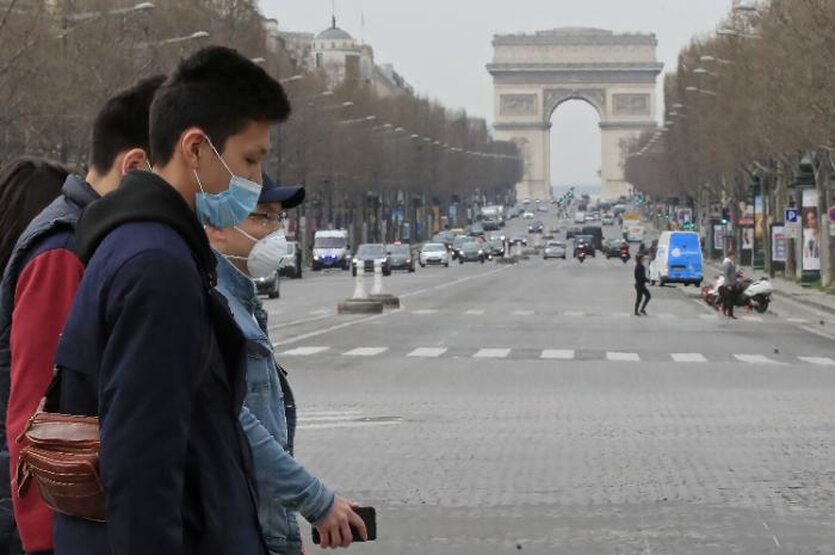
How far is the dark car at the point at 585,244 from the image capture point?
137000mm

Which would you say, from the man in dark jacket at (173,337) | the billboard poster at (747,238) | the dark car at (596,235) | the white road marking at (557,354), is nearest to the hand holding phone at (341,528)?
the man in dark jacket at (173,337)

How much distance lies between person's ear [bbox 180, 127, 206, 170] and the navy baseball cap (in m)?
0.54

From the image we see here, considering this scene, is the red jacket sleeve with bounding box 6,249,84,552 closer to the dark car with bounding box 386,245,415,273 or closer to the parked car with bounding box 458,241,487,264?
the dark car with bounding box 386,245,415,273

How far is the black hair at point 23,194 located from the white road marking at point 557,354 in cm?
2696

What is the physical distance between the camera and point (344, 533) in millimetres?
5492

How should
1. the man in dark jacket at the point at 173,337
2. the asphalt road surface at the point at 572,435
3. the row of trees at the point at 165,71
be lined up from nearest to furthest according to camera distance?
the man in dark jacket at the point at 173,337
the asphalt road surface at the point at 572,435
the row of trees at the point at 165,71

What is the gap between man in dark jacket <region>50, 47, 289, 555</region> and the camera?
4777 mm

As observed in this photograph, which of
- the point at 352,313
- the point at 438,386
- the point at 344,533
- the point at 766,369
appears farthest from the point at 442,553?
the point at 352,313

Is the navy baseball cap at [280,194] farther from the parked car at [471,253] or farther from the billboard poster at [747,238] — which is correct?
the parked car at [471,253]

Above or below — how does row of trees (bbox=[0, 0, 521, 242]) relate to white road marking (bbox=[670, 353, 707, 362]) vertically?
above

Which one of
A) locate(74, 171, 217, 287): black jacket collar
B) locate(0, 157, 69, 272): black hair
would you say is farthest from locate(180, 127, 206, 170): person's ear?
locate(0, 157, 69, 272): black hair

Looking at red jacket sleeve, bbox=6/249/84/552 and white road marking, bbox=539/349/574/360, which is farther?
white road marking, bbox=539/349/574/360

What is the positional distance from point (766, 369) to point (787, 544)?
19514 mm

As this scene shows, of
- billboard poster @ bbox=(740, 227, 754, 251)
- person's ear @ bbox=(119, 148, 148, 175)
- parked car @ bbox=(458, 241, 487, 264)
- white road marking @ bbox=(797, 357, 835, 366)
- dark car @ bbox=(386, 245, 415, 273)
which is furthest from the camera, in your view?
parked car @ bbox=(458, 241, 487, 264)
